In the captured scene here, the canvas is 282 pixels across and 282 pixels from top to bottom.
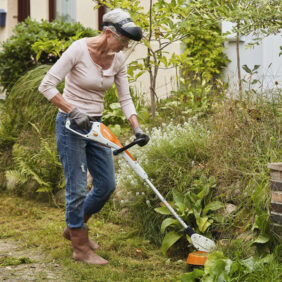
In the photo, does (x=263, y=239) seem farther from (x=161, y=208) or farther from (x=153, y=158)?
(x=153, y=158)

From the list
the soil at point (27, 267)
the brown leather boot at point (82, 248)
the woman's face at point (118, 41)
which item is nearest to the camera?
the woman's face at point (118, 41)

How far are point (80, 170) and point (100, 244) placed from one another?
0.94 m

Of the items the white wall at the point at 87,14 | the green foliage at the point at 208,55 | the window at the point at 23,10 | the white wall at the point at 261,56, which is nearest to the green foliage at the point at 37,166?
the green foliage at the point at 208,55

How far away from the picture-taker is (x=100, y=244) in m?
4.91

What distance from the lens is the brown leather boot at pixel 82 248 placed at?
4402 mm

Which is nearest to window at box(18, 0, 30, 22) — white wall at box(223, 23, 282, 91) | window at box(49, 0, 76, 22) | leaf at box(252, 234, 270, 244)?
window at box(49, 0, 76, 22)

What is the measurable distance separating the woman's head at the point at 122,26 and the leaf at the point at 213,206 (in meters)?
1.45

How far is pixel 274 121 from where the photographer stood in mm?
4961

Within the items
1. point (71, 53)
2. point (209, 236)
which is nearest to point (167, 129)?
point (209, 236)

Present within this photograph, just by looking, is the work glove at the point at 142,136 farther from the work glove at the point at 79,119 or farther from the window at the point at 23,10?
the window at the point at 23,10

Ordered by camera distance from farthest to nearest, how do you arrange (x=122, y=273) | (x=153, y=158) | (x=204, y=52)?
(x=204, y=52) → (x=153, y=158) → (x=122, y=273)

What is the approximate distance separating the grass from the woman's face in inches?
63.9

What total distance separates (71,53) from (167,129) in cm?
189

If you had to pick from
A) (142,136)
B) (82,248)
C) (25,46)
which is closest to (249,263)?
(142,136)
